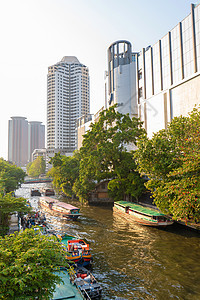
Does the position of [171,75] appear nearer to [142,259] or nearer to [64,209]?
[64,209]

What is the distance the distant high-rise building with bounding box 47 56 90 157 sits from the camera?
552 ft

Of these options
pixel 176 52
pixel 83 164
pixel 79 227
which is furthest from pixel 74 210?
pixel 176 52

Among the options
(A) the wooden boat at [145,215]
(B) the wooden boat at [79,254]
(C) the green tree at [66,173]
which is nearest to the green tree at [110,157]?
(A) the wooden boat at [145,215]

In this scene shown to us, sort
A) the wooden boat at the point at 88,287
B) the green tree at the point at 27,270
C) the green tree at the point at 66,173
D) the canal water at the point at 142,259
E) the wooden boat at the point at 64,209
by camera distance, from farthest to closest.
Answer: the green tree at the point at 66,173 < the wooden boat at the point at 64,209 < the canal water at the point at 142,259 < the wooden boat at the point at 88,287 < the green tree at the point at 27,270

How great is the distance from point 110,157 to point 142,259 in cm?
2602

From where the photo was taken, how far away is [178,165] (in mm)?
25469

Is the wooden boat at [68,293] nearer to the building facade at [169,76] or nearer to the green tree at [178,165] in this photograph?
the green tree at [178,165]

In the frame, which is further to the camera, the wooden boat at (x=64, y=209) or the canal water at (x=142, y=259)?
the wooden boat at (x=64, y=209)

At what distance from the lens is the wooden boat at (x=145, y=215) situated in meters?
28.7

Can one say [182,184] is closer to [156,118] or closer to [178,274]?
[178,274]

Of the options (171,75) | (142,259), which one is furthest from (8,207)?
(171,75)

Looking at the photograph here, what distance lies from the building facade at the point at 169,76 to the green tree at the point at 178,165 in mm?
16295

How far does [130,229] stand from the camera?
2988 cm

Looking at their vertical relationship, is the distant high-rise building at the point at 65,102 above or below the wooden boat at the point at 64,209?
above
